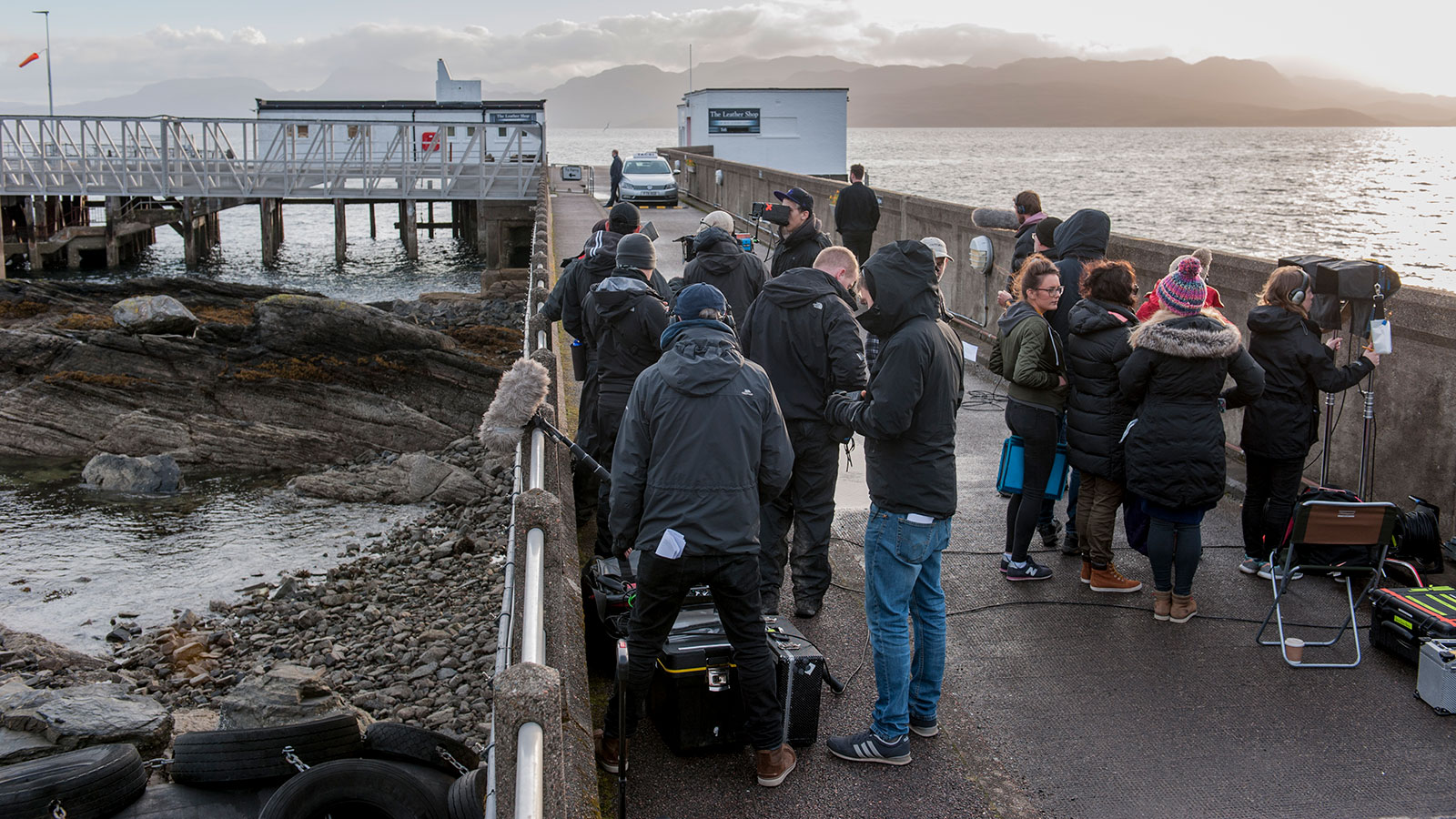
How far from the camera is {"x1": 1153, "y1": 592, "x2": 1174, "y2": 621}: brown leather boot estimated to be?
22.1ft

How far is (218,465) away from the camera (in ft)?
62.7

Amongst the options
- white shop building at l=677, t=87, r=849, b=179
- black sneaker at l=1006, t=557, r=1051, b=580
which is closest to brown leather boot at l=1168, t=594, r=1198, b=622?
black sneaker at l=1006, t=557, r=1051, b=580

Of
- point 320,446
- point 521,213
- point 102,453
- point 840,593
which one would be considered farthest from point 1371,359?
point 521,213

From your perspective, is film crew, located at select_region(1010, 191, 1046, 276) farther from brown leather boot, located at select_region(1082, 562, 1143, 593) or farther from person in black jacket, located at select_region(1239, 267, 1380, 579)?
brown leather boot, located at select_region(1082, 562, 1143, 593)

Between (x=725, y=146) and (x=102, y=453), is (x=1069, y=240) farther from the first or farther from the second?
(x=725, y=146)

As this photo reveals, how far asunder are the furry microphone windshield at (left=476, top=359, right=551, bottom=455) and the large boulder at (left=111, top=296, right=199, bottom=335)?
18175mm

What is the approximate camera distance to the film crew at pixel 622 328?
681 centimetres

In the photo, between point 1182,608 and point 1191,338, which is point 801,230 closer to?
point 1191,338

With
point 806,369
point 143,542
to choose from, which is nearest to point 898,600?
point 806,369

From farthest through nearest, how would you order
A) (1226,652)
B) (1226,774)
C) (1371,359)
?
(1371,359), (1226,652), (1226,774)

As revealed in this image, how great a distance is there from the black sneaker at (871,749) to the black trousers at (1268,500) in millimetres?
3342

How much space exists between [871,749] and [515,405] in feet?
9.48

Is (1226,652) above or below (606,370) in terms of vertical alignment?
below

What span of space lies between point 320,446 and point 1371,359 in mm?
16492
